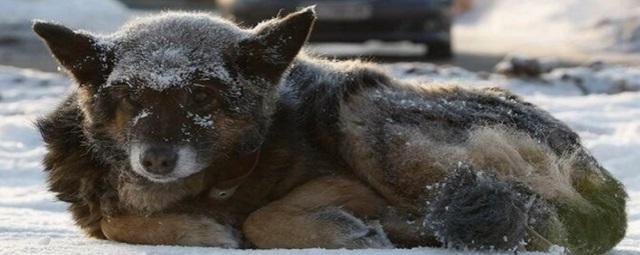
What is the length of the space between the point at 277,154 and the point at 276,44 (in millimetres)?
477

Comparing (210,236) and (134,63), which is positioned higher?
(134,63)

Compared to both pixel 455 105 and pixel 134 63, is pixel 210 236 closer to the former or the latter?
pixel 134 63

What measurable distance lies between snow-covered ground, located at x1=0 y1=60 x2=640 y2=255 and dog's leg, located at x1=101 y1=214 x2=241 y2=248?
3.7 inches

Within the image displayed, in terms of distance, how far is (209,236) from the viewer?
17.0ft

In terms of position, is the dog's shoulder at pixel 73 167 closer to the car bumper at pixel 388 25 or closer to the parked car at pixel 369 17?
the parked car at pixel 369 17

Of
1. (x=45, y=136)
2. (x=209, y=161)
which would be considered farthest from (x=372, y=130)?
(x=45, y=136)

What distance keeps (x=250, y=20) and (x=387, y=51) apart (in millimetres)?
2947

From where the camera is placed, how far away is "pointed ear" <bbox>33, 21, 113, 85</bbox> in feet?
17.1

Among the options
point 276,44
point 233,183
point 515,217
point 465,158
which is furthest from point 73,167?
point 515,217

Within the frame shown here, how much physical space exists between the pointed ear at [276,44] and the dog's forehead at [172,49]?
8cm

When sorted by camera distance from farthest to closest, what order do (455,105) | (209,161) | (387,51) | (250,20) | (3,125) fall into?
(387,51)
(250,20)
(3,125)
(455,105)
(209,161)

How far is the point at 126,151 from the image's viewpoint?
5207mm

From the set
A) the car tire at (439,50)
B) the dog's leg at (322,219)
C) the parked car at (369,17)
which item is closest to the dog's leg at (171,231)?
the dog's leg at (322,219)

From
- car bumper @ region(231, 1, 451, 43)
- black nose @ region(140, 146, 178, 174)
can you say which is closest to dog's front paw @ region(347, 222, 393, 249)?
black nose @ region(140, 146, 178, 174)
